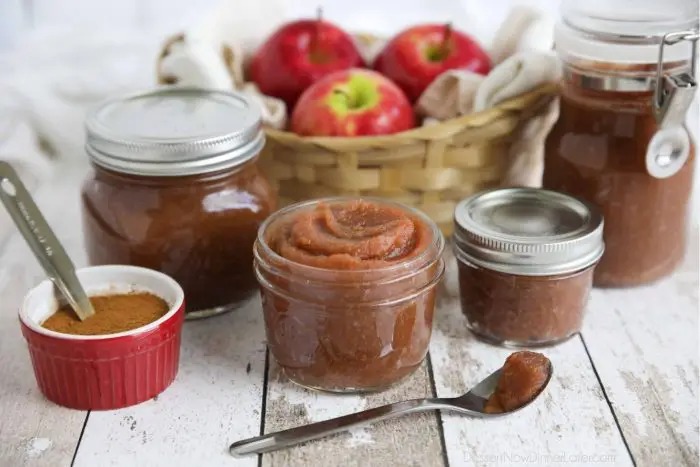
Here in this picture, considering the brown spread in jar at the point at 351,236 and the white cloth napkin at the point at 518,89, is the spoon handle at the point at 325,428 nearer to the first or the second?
the brown spread in jar at the point at 351,236

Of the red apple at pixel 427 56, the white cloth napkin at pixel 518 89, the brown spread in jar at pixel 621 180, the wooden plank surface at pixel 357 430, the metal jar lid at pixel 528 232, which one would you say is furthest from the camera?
the red apple at pixel 427 56

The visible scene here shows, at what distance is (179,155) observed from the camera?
3.44 feet

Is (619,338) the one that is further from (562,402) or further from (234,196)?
(234,196)

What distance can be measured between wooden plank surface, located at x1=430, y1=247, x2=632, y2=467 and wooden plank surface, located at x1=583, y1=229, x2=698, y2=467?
0.02 m

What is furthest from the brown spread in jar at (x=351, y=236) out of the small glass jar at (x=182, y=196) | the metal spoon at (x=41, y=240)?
the metal spoon at (x=41, y=240)

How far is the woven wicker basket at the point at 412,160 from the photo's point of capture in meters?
1.20

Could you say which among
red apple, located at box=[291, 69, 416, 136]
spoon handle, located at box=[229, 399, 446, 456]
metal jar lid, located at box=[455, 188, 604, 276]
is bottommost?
spoon handle, located at box=[229, 399, 446, 456]

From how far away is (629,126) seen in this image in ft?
3.76

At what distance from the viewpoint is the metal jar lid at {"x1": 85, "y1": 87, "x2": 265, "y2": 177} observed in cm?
105

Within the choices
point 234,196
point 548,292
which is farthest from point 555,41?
point 234,196

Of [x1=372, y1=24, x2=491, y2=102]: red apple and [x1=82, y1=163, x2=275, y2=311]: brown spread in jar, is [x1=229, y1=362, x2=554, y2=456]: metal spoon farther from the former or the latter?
[x1=372, y1=24, x2=491, y2=102]: red apple

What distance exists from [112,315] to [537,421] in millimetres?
477

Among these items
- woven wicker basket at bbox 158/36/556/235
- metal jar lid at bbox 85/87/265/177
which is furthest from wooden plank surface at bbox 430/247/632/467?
metal jar lid at bbox 85/87/265/177

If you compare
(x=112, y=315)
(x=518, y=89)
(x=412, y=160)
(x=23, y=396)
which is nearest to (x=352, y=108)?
(x=412, y=160)
